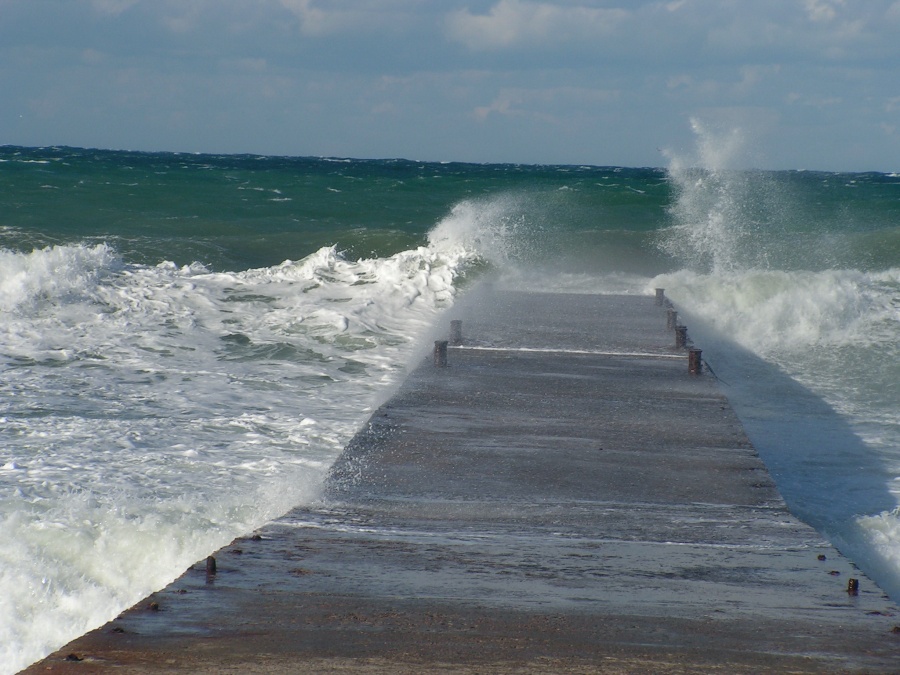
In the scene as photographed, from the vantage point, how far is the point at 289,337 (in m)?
12.7

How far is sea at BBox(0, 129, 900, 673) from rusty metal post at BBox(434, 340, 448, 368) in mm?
821

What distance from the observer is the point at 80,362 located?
35.1ft

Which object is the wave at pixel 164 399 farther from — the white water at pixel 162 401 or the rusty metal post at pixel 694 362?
the rusty metal post at pixel 694 362

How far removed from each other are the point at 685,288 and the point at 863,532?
10948 millimetres

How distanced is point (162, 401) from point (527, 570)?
19.4 ft

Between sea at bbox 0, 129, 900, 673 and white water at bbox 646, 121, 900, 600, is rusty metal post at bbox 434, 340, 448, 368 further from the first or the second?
white water at bbox 646, 121, 900, 600

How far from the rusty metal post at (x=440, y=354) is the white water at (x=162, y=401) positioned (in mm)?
868

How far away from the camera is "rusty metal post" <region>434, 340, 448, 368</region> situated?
27.6 feet

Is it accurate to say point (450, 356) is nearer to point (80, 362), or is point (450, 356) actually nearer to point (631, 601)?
point (80, 362)

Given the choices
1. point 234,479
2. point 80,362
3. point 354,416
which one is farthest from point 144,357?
point 234,479

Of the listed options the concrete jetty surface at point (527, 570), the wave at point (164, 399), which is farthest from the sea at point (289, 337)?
the concrete jetty surface at point (527, 570)

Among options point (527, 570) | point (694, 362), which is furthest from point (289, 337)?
point (527, 570)

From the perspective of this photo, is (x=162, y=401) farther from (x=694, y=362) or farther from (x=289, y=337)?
(x=694, y=362)

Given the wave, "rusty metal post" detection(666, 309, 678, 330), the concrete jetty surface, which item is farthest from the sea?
"rusty metal post" detection(666, 309, 678, 330)
